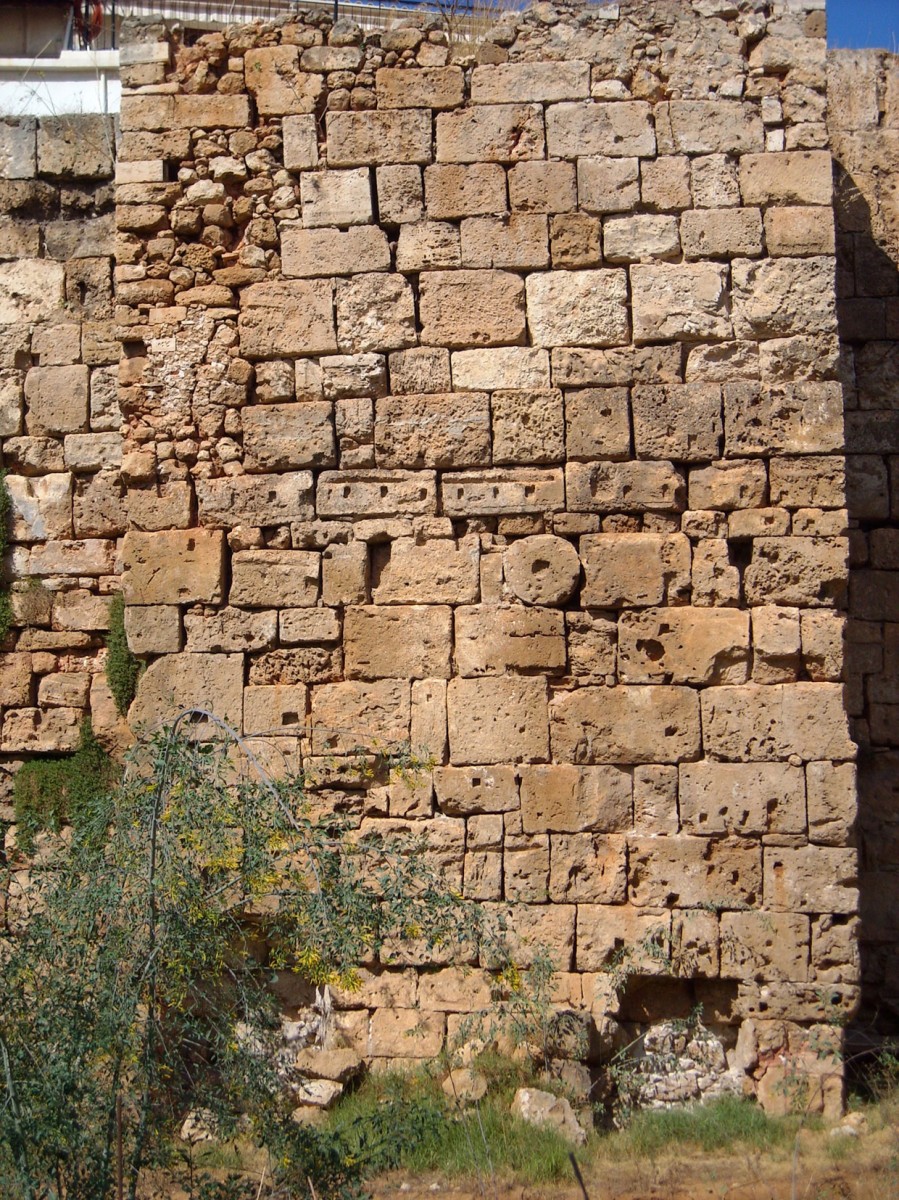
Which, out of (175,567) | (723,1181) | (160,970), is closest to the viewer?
(160,970)

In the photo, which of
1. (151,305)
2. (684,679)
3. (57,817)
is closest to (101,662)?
(57,817)

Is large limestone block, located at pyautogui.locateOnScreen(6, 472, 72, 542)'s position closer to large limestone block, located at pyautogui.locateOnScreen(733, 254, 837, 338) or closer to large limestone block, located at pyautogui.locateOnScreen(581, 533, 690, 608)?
large limestone block, located at pyautogui.locateOnScreen(581, 533, 690, 608)

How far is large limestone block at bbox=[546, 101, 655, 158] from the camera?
6.35 m

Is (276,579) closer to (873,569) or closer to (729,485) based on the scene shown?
(729,485)

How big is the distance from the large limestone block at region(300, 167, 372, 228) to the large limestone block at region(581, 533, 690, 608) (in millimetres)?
2051

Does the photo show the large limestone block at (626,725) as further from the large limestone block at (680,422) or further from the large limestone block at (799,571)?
the large limestone block at (680,422)

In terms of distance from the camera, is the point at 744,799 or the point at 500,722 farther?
the point at 500,722

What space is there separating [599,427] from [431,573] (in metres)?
1.07

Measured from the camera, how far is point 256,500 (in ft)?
20.7

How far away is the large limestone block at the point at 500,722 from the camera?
6062 mm

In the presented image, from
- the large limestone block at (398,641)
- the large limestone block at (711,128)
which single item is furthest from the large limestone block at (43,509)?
the large limestone block at (711,128)

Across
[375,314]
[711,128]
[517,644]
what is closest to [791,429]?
[711,128]

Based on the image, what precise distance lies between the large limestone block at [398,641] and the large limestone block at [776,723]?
1.28m

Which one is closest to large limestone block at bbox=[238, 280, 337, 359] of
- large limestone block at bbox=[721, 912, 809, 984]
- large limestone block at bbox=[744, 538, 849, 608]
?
large limestone block at bbox=[744, 538, 849, 608]
